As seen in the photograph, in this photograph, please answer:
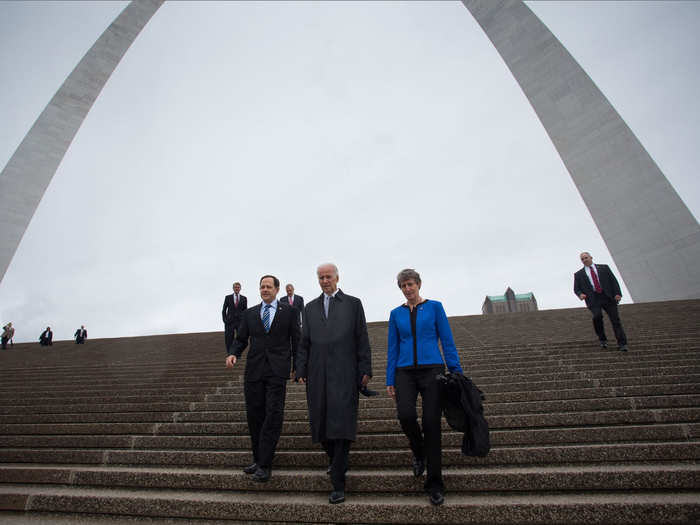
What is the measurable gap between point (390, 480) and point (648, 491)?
62.6 inches

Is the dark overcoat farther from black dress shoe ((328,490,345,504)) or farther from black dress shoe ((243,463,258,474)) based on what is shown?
black dress shoe ((243,463,258,474))

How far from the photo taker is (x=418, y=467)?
253cm

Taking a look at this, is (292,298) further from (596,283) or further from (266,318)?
(596,283)

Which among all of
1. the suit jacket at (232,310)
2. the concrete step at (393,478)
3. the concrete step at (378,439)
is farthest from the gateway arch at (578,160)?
the suit jacket at (232,310)

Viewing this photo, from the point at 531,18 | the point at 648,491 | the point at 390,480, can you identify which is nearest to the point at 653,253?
the point at 531,18

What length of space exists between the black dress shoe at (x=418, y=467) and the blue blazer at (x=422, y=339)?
1.83ft

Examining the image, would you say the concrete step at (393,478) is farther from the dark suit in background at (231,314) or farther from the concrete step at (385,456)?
the dark suit in background at (231,314)

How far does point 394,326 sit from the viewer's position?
105 inches

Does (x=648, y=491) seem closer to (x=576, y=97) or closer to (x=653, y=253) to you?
(x=653, y=253)

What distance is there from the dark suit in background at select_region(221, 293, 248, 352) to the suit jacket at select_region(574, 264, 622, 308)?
5483 mm

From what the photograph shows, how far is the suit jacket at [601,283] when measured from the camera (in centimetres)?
550

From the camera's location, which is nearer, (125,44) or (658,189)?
(658,189)

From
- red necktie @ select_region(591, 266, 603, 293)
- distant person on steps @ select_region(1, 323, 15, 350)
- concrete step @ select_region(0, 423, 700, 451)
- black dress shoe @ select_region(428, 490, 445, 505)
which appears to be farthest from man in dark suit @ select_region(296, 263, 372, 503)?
distant person on steps @ select_region(1, 323, 15, 350)

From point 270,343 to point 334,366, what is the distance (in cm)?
62
